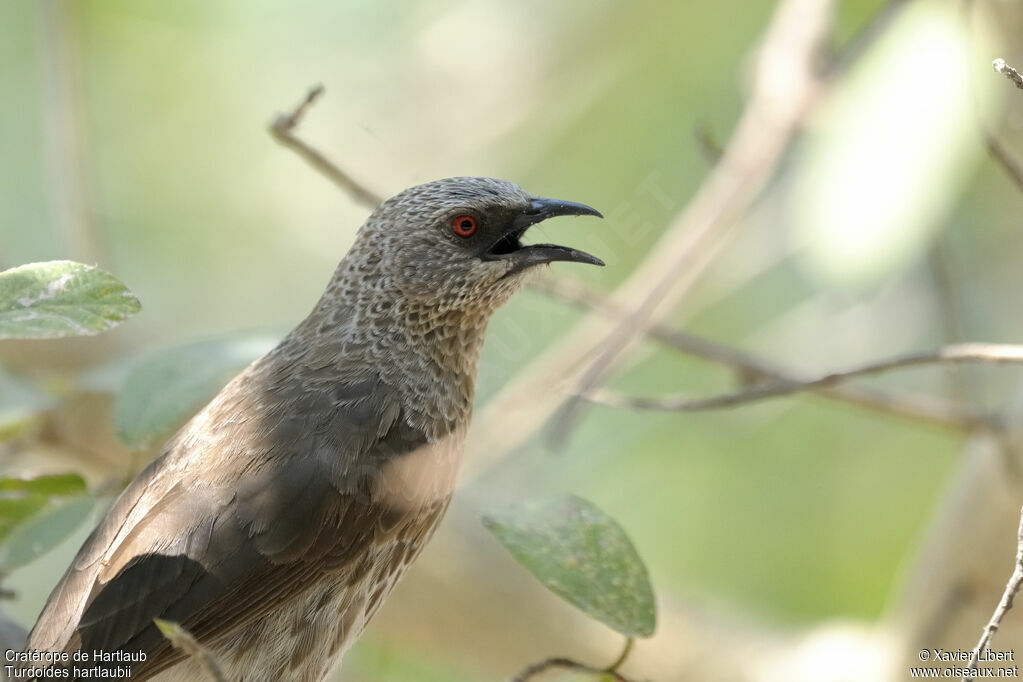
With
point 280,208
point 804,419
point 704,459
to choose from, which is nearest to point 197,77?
point 280,208

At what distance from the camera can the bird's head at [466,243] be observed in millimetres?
3197

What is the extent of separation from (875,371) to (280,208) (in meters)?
5.12

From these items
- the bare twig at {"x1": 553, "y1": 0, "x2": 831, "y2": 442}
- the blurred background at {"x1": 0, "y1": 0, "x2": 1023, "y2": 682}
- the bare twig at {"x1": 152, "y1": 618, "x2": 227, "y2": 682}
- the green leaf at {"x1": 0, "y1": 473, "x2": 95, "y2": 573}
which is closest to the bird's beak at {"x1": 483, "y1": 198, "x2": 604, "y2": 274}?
the bare twig at {"x1": 553, "y1": 0, "x2": 831, "y2": 442}

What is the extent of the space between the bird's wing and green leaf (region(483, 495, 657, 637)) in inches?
19.7

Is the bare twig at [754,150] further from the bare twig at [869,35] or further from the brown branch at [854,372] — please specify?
the brown branch at [854,372]

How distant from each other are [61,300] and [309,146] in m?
1.15

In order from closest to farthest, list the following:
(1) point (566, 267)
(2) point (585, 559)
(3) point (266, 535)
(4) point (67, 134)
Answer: (2) point (585, 559), (3) point (266, 535), (4) point (67, 134), (1) point (566, 267)

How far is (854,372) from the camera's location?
8.75ft

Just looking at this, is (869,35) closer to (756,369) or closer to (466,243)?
(756,369)

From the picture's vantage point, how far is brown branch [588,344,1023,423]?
235 cm

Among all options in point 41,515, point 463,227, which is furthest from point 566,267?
point 41,515

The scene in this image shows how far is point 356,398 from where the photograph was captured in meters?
2.94

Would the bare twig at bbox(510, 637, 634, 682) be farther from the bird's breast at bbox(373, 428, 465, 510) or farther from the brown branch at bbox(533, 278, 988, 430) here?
the brown branch at bbox(533, 278, 988, 430)

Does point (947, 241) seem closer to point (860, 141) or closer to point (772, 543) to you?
point (772, 543)
